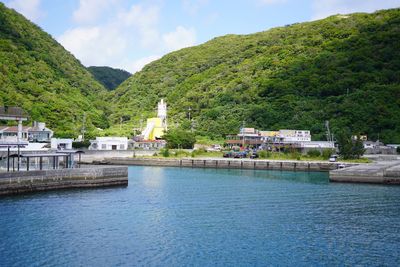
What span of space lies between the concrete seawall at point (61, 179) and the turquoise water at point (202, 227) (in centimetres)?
106

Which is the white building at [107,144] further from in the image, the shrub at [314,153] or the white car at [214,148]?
the shrub at [314,153]

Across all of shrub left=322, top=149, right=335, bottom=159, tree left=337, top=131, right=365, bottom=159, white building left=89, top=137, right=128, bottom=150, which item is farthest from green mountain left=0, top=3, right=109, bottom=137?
tree left=337, top=131, right=365, bottom=159

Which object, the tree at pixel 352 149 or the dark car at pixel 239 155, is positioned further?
the dark car at pixel 239 155

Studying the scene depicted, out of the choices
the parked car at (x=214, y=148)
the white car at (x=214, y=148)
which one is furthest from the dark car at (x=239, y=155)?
the white car at (x=214, y=148)

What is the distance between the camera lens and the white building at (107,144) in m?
78.1

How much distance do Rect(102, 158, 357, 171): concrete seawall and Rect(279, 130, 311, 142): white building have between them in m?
18.2

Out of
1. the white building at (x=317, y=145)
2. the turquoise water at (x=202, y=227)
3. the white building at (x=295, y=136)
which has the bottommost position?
the turquoise water at (x=202, y=227)

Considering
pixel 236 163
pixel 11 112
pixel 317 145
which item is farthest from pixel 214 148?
pixel 11 112

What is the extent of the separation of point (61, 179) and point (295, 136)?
166 ft

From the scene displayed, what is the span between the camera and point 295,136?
80.0m

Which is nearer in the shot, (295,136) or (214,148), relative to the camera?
(295,136)

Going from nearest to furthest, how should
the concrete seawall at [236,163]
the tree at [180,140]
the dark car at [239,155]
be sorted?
the concrete seawall at [236,163] < the dark car at [239,155] < the tree at [180,140]

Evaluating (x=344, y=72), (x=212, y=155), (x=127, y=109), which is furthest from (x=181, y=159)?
(x=127, y=109)

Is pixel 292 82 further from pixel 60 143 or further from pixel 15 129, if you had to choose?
pixel 15 129
